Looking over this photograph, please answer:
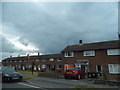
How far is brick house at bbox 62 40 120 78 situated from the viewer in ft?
82.6

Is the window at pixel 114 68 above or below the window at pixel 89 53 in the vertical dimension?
below

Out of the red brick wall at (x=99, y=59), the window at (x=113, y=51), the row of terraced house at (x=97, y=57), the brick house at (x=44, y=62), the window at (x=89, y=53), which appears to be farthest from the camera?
the brick house at (x=44, y=62)

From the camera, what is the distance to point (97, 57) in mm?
27469

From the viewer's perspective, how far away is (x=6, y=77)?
14812 millimetres

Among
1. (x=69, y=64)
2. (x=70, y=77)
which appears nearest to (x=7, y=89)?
(x=70, y=77)

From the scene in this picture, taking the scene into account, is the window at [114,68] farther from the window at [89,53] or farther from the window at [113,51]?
the window at [89,53]

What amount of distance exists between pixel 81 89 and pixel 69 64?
2239 cm

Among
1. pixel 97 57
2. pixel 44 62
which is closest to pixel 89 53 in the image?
pixel 97 57

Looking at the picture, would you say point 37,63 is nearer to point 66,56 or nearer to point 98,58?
point 66,56

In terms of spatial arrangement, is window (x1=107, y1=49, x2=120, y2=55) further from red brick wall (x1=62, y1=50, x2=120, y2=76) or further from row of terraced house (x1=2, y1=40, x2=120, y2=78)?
red brick wall (x1=62, y1=50, x2=120, y2=76)

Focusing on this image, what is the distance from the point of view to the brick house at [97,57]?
82.6ft

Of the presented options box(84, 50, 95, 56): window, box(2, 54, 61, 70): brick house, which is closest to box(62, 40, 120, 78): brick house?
box(84, 50, 95, 56): window

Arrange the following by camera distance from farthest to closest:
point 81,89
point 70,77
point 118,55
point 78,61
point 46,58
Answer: point 46,58 < point 78,61 < point 118,55 < point 70,77 < point 81,89

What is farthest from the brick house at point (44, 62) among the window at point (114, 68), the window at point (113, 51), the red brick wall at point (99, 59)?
the window at point (114, 68)
